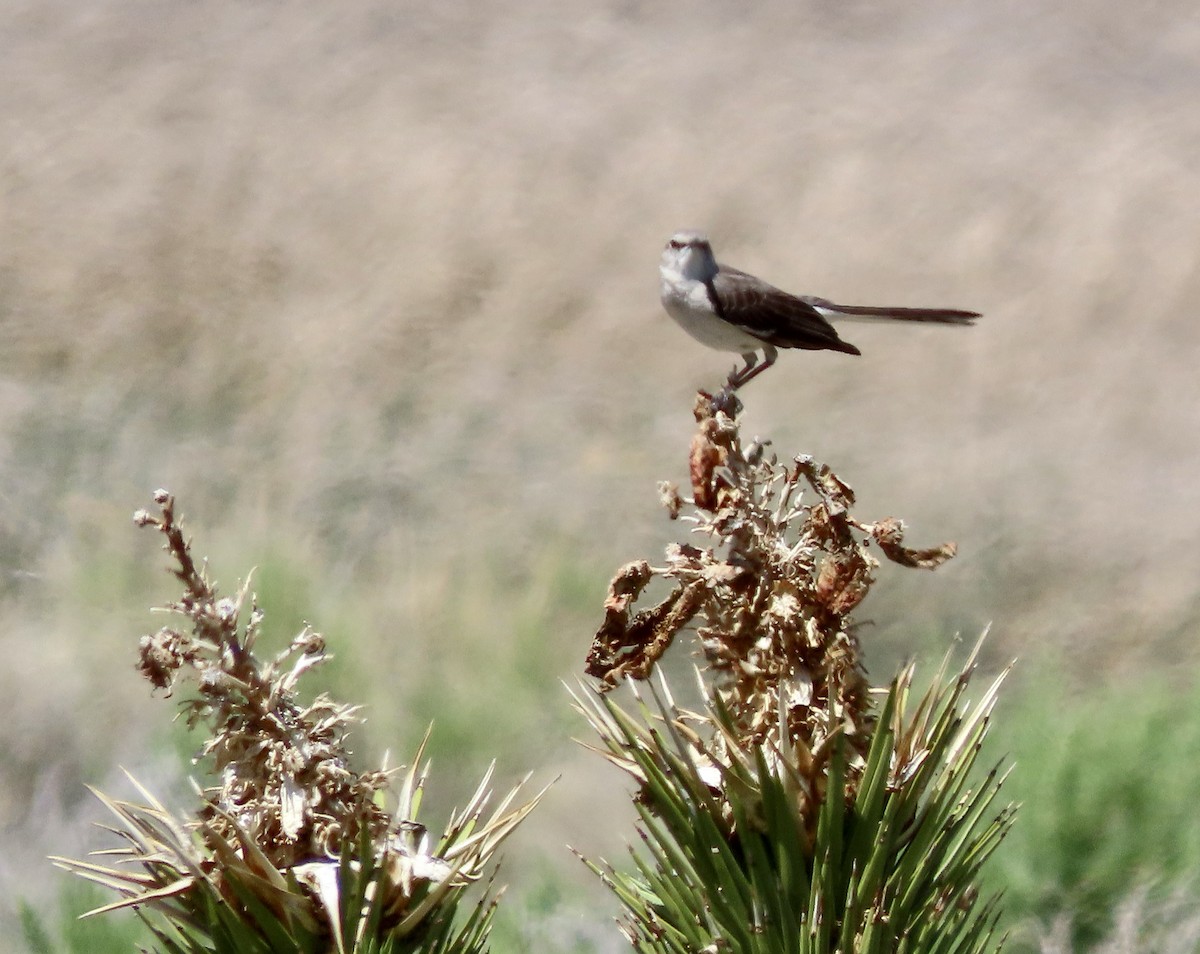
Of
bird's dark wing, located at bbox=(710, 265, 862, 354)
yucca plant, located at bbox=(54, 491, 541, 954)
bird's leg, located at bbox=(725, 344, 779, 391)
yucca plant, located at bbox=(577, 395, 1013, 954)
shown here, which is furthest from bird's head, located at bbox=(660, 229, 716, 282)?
yucca plant, located at bbox=(54, 491, 541, 954)

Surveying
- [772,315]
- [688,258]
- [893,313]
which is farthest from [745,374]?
[893,313]

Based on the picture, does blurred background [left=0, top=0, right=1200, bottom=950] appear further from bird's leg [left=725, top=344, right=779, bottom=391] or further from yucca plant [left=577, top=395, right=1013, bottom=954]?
yucca plant [left=577, top=395, right=1013, bottom=954]

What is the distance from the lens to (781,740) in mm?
1115

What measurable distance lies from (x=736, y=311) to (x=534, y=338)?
1069cm

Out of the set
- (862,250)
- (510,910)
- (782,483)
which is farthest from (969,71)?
(782,483)

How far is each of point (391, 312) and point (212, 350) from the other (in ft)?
5.99

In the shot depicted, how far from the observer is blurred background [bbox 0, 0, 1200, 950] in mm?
8984

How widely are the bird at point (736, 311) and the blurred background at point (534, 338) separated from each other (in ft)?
11.5

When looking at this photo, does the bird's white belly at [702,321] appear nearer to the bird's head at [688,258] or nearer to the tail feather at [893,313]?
the bird's head at [688,258]

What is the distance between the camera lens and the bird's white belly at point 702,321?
3.10 meters

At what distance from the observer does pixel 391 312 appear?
542 inches

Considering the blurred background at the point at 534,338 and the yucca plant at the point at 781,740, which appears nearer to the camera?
the yucca plant at the point at 781,740

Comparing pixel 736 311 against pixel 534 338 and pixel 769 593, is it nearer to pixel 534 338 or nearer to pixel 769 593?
pixel 769 593

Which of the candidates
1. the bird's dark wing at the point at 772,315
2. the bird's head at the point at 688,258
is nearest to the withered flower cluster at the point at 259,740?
the bird's dark wing at the point at 772,315
